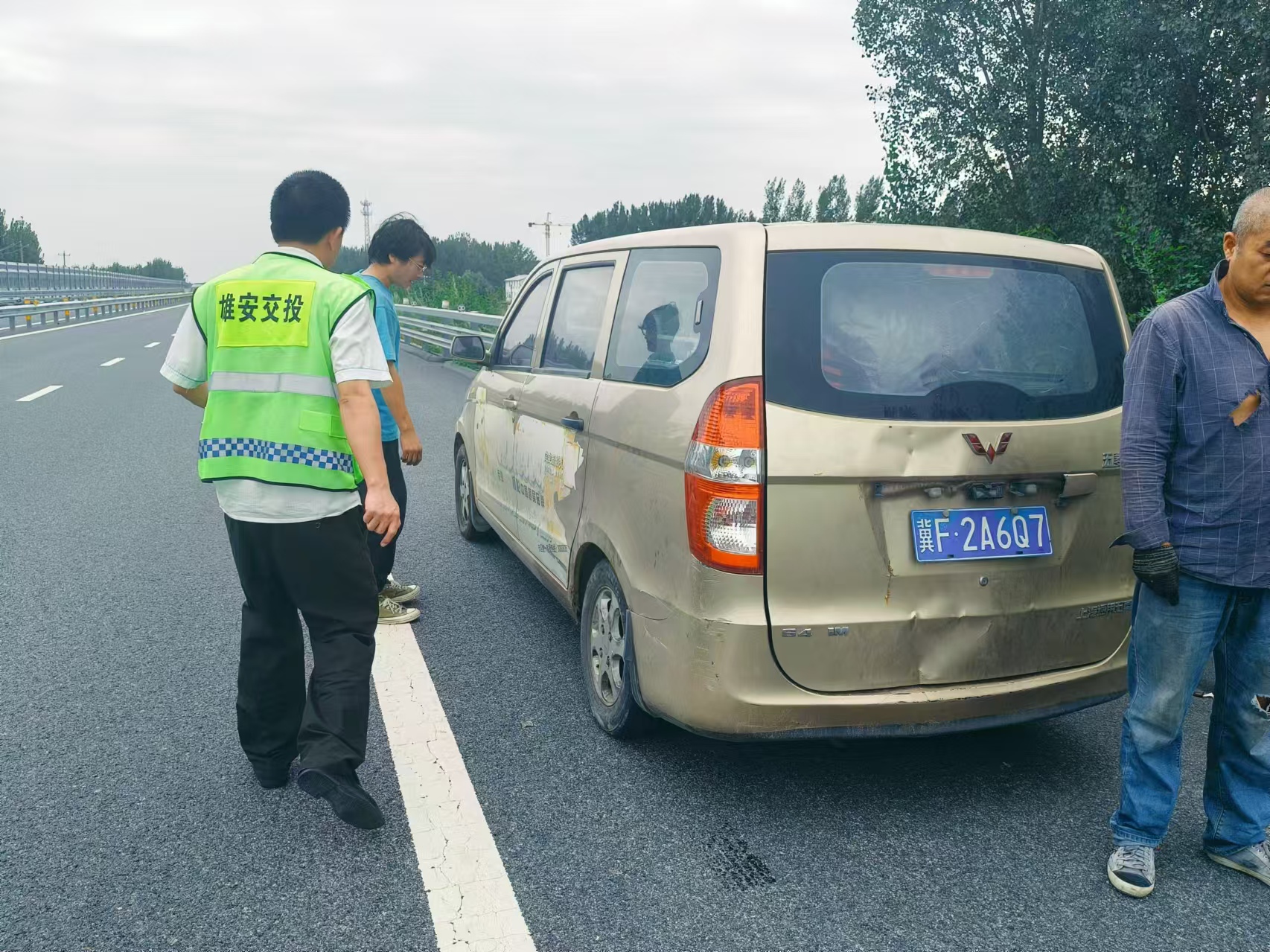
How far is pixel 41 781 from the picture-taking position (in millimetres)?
3166

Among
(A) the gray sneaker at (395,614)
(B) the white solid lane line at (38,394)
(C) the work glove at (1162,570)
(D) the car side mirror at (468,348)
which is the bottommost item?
(A) the gray sneaker at (395,614)

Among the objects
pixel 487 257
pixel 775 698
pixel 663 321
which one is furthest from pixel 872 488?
pixel 487 257

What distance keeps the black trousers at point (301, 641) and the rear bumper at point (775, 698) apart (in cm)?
86

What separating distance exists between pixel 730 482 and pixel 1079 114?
19785mm

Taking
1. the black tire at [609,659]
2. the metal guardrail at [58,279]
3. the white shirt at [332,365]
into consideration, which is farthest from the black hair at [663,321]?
the metal guardrail at [58,279]

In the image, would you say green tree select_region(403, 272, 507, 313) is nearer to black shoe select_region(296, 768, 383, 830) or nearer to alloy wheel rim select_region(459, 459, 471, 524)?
alloy wheel rim select_region(459, 459, 471, 524)

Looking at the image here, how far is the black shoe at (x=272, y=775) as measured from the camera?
316 centimetres

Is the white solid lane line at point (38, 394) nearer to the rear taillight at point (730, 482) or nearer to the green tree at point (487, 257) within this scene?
the rear taillight at point (730, 482)

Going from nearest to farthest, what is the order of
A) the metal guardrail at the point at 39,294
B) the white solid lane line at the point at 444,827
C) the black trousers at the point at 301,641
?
the white solid lane line at the point at 444,827 < the black trousers at the point at 301,641 < the metal guardrail at the point at 39,294

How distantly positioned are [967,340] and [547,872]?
186 cm

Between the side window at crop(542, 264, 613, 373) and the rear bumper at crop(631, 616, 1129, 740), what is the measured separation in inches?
53.1

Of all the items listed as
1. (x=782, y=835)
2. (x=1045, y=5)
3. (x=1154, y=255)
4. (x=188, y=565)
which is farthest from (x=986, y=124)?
(x=782, y=835)

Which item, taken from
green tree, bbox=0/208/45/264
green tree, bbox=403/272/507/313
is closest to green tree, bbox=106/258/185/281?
green tree, bbox=0/208/45/264

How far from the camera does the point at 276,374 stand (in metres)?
2.91
